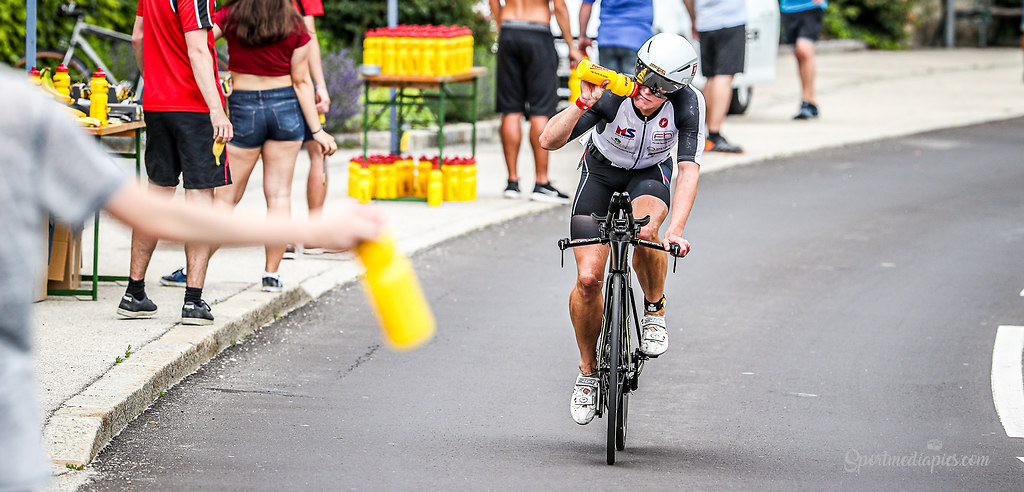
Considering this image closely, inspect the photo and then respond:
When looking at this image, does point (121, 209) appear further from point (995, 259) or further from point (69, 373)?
point (995, 259)

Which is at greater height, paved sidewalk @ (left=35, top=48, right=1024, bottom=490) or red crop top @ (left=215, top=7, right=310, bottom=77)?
red crop top @ (left=215, top=7, right=310, bottom=77)

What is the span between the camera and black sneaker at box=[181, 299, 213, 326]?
6977 millimetres

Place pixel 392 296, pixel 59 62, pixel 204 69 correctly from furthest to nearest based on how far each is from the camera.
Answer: pixel 59 62 < pixel 204 69 < pixel 392 296

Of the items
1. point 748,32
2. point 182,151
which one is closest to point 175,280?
point 182,151

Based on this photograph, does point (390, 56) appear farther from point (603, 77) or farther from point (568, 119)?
point (603, 77)

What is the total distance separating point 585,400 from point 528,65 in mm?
5838

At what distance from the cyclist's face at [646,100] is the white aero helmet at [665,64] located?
0.03 meters

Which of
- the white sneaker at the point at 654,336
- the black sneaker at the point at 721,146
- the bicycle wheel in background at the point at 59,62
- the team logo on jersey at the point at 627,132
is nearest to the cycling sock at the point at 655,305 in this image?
the white sneaker at the point at 654,336

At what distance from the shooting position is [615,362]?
17.3ft

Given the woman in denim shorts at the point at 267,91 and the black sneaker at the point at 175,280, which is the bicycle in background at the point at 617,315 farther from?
the black sneaker at the point at 175,280

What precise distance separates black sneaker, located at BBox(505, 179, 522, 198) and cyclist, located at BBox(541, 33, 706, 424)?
17.9ft

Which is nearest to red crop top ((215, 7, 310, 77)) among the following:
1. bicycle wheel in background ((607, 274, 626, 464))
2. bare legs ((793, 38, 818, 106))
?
bicycle wheel in background ((607, 274, 626, 464))

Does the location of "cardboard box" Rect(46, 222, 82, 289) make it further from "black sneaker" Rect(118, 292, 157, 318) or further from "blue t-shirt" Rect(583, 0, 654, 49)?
"blue t-shirt" Rect(583, 0, 654, 49)

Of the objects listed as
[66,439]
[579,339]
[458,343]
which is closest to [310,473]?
[66,439]
